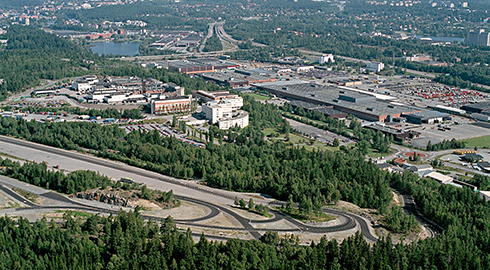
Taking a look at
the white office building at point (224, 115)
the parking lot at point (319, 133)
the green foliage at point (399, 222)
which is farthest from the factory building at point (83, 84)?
the green foliage at point (399, 222)

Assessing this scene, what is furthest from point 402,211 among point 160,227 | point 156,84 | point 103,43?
point 103,43

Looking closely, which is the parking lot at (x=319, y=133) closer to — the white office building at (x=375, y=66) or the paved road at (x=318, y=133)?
the paved road at (x=318, y=133)

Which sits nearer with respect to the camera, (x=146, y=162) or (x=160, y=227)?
(x=160, y=227)

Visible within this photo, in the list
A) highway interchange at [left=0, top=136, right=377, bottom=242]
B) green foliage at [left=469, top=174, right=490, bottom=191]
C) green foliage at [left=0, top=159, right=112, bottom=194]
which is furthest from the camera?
green foliage at [left=469, top=174, right=490, bottom=191]

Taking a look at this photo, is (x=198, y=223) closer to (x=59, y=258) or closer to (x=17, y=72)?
(x=59, y=258)

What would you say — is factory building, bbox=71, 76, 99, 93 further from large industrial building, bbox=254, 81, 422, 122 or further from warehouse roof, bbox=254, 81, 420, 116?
warehouse roof, bbox=254, 81, 420, 116

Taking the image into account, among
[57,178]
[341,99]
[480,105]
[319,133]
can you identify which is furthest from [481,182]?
[341,99]

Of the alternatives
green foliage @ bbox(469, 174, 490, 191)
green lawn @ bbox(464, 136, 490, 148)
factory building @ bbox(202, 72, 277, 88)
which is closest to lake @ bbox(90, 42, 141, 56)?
factory building @ bbox(202, 72, 277, 88)
